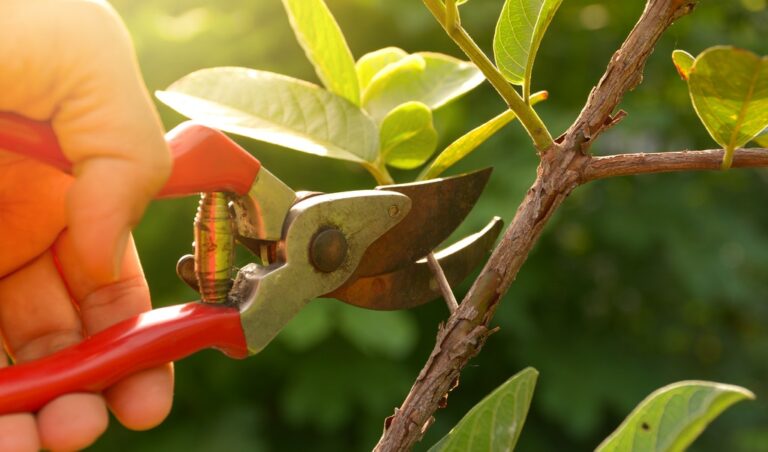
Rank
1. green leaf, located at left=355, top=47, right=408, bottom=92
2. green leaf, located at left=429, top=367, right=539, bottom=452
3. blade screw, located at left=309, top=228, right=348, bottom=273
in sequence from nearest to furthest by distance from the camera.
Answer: green leaf, located at left=429, top=367, right=539, bottom=452 → blade screw, located at left=309, top=228, right=348, bottom=273 → green leaf, located at left=355, top=47, right=408, bottom=92

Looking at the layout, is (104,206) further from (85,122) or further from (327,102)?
(327,102)

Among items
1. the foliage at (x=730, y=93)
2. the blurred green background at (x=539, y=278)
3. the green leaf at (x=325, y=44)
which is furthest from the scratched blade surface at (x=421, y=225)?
the blurred green background at (x=539, y=278)

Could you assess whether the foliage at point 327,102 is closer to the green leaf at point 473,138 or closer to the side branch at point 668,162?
the green leaf at point 473,138

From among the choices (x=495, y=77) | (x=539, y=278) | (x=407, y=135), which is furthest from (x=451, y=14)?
(x=539, y=278)

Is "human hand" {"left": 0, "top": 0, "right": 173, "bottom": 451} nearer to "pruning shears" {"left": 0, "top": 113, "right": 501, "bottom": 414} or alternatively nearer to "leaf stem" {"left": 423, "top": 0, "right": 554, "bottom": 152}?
"pruning shears" {"left": 0, "top": 113, "right": 501, "bottom": 414}

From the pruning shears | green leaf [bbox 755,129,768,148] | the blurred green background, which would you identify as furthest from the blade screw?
the blurred green background

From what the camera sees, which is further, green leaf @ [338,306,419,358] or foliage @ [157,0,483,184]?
green leaf @ [338,306,419,358]

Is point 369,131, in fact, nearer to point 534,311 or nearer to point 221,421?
point 221,421
